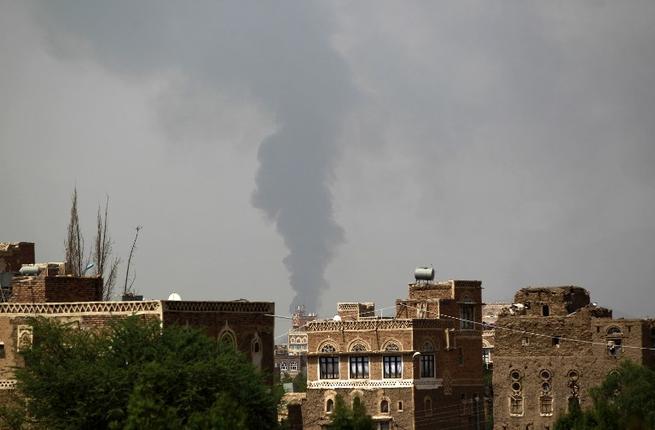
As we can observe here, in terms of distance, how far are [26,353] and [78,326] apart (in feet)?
12.0

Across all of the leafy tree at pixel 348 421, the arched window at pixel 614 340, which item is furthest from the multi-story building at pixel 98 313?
the arched window at pixel 614 340

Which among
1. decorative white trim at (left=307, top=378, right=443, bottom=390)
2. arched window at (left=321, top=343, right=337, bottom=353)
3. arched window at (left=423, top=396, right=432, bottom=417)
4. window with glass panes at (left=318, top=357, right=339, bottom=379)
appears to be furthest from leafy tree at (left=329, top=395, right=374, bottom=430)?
window with glass panes at (left=318, top=357, right=339, bottom=379)

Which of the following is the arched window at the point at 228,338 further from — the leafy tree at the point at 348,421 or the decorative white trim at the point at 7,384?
the decorative white trim at the point at 7,384

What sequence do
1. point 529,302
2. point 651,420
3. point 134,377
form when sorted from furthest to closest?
point 529,302 → point 651,420 → point 134,377

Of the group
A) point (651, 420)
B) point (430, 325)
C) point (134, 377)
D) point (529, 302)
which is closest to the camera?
point (134, 377)

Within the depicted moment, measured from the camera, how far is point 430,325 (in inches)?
4134

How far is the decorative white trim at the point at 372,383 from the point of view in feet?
338

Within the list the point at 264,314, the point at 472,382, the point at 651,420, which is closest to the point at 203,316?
the point at 264,314

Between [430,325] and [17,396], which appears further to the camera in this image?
[430,325]

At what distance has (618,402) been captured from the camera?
100125 mm

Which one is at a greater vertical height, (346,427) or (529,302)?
(529,302)

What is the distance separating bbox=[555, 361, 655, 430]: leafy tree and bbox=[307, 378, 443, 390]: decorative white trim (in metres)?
9.12

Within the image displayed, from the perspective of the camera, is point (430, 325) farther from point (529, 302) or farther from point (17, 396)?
point (17, 396)

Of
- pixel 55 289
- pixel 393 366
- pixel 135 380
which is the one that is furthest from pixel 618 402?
pixel 135 380
